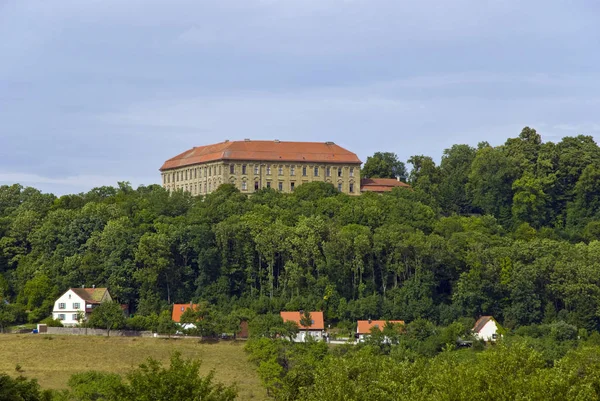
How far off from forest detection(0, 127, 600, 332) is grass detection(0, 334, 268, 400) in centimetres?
555

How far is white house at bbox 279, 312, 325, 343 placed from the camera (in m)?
89.6

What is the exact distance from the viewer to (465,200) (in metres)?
122

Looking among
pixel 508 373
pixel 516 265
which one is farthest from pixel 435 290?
pixel 508 373

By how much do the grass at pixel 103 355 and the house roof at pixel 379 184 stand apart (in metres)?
36.8

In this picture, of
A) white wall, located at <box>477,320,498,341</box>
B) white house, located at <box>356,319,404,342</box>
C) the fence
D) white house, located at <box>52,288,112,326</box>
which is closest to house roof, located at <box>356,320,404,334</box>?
white house, located at <box>356,319,404,342</box>

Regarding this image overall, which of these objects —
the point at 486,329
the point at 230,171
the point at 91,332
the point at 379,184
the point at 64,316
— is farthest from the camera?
the point at 379,184

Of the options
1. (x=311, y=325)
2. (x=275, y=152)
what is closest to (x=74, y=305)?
(x=311, y=325)

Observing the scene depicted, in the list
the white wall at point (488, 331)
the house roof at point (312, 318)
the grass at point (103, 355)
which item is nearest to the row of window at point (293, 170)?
the house roof at point (312, 318)

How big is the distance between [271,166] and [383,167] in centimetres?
1660

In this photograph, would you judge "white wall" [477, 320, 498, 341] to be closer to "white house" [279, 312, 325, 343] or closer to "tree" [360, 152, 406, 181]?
"white house" [279, 312, 325, 343]

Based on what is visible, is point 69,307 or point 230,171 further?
point 230,171

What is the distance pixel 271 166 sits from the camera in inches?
4734

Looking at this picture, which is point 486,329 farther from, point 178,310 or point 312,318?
point 178,310

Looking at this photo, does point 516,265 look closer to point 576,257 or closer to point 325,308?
point 576,257
